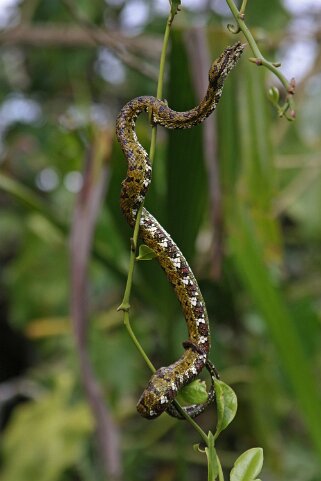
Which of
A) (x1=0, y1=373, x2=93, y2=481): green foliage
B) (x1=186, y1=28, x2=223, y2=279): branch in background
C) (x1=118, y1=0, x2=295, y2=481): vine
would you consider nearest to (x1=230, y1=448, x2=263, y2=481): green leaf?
(x1=118, y1=0, x2=295, y2=481): vine

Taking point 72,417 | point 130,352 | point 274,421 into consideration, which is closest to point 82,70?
point 130,352

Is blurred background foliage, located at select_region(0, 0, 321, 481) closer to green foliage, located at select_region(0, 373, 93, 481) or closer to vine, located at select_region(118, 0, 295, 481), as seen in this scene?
green foliage, located at select_region(0, 373, 93, 481)

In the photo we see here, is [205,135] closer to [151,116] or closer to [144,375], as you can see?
[151,116]

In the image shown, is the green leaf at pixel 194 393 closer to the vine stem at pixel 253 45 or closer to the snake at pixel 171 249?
the snake at pixel 171 249

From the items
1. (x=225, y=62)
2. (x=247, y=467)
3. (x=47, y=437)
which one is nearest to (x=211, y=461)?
(x=247, y=467)

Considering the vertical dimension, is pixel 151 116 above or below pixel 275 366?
above

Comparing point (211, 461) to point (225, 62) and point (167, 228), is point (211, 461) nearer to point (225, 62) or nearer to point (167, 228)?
point (225, 62)
